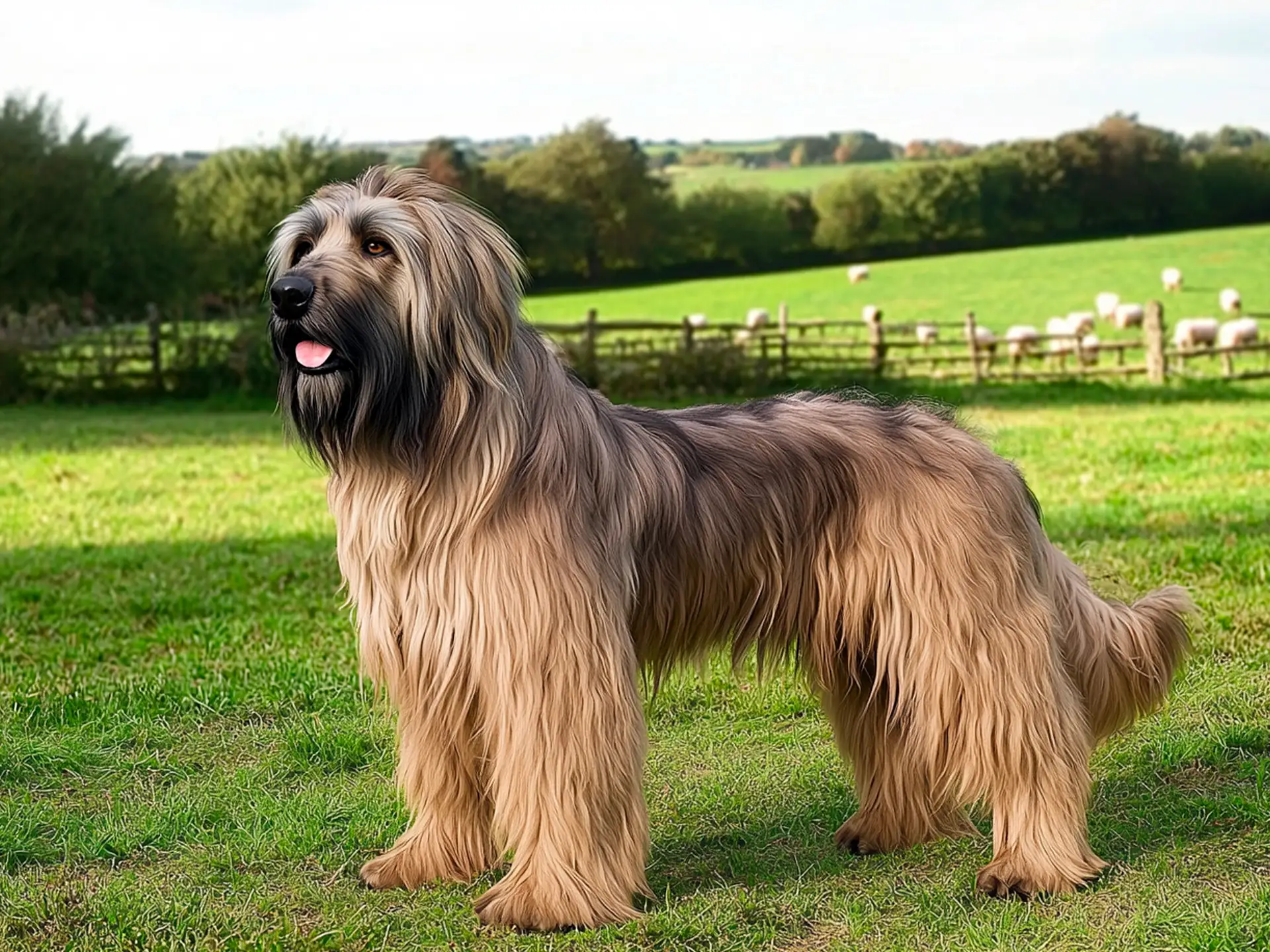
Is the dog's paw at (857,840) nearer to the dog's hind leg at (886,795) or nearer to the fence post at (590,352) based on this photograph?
the dog's hind leg at (886,795)

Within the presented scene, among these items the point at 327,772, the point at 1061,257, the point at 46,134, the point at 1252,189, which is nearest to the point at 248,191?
the point at 46,134

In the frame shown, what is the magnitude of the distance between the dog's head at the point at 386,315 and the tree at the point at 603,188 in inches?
1793

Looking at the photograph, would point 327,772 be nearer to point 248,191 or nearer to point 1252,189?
point 248,191

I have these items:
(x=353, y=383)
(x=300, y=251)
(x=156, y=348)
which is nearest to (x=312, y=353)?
(x=353, y=383)

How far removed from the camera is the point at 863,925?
4.29m

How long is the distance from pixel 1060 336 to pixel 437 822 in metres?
29.3

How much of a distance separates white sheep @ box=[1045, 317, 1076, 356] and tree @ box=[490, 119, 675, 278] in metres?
15.8

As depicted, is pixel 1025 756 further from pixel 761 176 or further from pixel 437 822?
pixel 761 176

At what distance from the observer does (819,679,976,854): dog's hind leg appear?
16.5 ft

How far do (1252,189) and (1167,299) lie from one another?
864 cm

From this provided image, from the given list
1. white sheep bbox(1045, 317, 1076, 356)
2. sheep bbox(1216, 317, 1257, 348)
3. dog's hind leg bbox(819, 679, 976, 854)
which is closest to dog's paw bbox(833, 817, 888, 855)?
dog's hind leg bbox(819, 679, 976, 854)

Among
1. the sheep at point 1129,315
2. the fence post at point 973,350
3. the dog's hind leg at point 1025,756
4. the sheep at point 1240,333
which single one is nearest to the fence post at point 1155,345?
the fence post at point 973,350

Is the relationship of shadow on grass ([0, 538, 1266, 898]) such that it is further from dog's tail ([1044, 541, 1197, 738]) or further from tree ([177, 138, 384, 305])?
tree ([177, 138, 384, 305])

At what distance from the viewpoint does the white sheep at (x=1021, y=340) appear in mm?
32625
